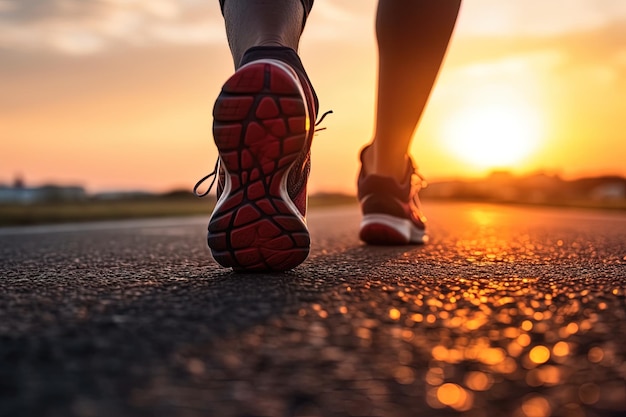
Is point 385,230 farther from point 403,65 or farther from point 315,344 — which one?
point 315,344

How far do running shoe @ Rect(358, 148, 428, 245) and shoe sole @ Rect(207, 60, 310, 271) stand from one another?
953mm

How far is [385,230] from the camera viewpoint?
7.55ft

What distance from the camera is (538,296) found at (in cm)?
112

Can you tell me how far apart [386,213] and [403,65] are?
0.49 m

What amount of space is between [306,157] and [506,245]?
42.1 inches

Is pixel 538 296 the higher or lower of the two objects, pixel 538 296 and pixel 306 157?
the lower

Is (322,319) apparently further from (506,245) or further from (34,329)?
(506,245)

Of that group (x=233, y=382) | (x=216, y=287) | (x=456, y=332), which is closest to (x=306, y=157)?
(x=216, y=287)

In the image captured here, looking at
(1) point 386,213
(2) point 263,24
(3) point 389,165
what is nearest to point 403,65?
(3) point 389,165

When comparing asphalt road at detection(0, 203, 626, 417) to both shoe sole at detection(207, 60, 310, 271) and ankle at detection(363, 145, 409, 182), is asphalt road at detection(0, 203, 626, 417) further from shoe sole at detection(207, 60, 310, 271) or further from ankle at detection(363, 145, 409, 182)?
ankle at detection(363, 145, 409, 182)

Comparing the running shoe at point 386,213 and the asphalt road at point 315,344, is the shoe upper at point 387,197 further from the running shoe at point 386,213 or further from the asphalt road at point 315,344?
the asphalt road at point 315,344

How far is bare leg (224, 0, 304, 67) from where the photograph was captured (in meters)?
1.54

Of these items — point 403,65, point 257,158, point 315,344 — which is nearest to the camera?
point 315,344

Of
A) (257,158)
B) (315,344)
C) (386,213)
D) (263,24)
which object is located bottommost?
(315,344)
